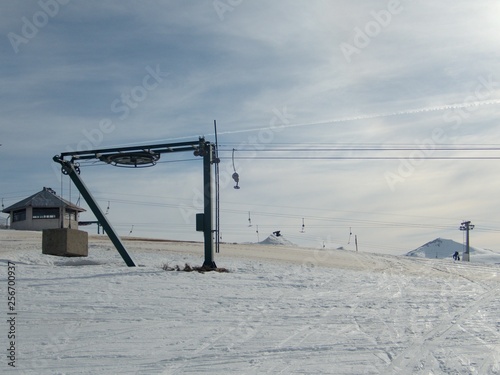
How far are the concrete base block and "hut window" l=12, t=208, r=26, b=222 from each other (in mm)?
35000

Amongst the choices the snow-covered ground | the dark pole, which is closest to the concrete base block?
the snow-covered ground

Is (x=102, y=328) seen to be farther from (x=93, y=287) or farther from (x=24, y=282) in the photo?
(x=24, y=282)

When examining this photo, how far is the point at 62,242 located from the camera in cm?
2162

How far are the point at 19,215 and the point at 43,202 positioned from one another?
3388mm

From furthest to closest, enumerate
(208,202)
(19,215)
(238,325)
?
(19,215) < (208,202) < (238,325)

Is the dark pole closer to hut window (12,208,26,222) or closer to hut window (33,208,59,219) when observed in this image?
hut window (33,208,59,219)

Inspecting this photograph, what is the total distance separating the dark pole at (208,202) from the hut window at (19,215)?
3799 centimetres

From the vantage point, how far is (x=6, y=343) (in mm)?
9602

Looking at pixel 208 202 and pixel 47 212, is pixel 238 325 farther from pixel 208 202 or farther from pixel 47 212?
pixel 47 212

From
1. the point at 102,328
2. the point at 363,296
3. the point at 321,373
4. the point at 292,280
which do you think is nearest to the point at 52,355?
the point at 102,328

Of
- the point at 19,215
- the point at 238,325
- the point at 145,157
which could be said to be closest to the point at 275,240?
the point at 19,215

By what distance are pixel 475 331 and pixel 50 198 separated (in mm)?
48384

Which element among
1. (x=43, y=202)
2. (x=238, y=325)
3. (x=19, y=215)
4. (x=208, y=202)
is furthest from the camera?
(x=19, y=215)

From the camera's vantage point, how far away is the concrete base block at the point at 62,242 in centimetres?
2159
